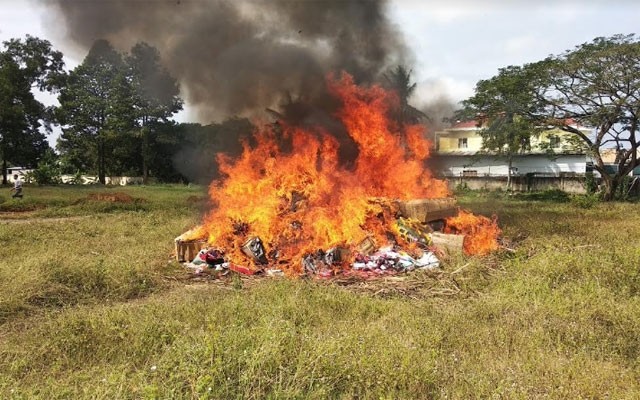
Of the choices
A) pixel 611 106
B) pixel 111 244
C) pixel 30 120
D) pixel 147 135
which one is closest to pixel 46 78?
pixel 30 120

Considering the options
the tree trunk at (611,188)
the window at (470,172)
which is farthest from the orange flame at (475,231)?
the window at (470,172)

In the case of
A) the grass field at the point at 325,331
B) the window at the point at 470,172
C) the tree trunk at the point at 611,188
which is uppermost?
the window at the point at 470,172

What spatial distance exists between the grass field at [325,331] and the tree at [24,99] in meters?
37.7

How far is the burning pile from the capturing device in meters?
9.96

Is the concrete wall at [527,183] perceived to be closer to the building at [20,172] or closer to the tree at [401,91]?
the tree at [401,91]

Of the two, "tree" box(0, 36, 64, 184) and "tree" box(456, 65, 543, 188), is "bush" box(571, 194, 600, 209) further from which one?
"tree" box(0, 36, 64, 184)

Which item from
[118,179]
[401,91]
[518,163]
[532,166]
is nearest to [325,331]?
[401,91]

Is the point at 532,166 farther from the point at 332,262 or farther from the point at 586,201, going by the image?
the point at 332,262

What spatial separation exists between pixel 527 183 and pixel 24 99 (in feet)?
153

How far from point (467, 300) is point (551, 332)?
1.79 m

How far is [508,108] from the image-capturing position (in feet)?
101

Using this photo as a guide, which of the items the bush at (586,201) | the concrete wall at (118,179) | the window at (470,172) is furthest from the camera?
the concrete wall at (118,179)

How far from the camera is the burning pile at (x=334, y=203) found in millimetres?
9961

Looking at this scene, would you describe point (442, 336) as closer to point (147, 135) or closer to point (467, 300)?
point (467, 300)
